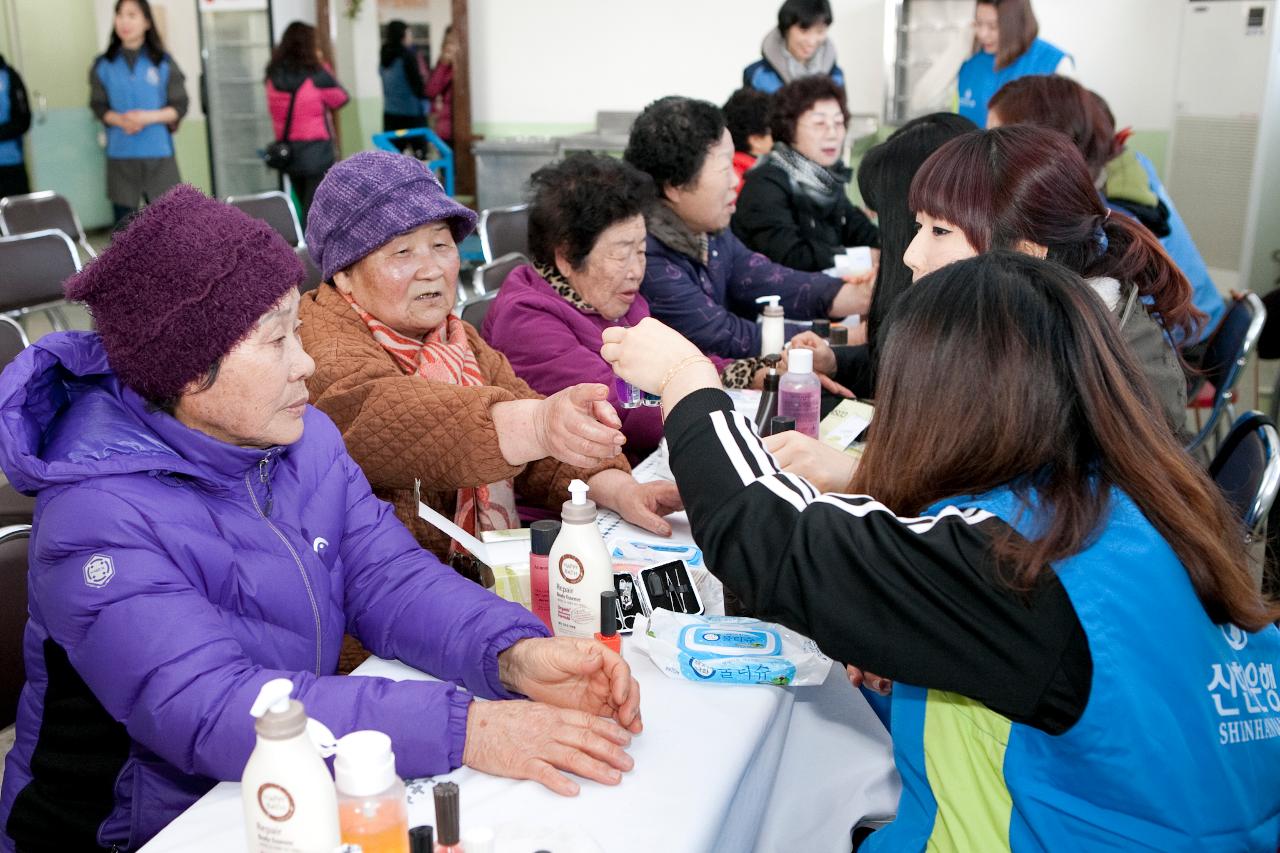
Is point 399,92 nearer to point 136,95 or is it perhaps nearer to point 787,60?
point 136,95

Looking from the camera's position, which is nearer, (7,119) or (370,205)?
(370,205)

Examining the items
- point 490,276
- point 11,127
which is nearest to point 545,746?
point 490,276

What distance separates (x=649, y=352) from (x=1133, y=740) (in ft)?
2.58

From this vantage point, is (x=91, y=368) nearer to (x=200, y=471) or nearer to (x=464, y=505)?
(x=200, y=471)

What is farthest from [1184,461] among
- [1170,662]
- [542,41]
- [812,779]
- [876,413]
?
[542,41]

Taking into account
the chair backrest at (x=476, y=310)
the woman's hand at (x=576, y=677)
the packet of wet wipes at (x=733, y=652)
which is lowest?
the packet of wet wipes at (x=733, y=652)

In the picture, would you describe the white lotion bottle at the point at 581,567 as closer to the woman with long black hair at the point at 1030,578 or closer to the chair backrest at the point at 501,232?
the woman with long black hair at the point at 1030,578

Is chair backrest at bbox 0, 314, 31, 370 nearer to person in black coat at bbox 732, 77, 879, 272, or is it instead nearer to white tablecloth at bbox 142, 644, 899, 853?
white tablecloth at bbox 142, 644, 899, 853

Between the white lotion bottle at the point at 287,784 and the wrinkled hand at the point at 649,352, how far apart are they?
29.1 inches

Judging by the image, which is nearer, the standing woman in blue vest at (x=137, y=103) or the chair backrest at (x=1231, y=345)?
the chair backrest at (x=1231, y=345)

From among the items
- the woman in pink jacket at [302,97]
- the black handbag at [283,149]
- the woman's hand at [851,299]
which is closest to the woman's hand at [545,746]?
the woman's hand at [851,299]

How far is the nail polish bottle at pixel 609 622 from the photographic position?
57.9 inches

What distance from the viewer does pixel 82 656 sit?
1.35 meters

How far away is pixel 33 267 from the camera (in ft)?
13.2
